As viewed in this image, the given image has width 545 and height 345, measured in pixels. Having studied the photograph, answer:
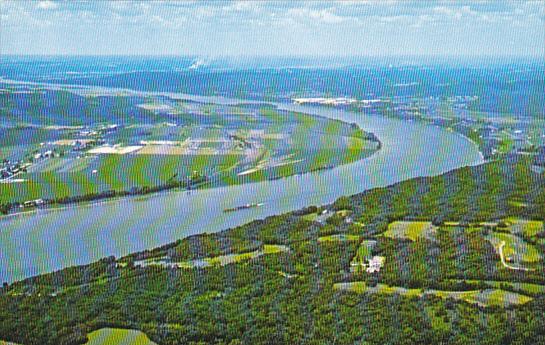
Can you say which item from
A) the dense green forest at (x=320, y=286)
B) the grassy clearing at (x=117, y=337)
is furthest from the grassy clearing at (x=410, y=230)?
the grassy clearing at (x=117, y=337)

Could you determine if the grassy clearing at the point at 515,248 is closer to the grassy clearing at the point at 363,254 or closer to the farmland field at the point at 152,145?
the grassy clearing at the point at 363,254

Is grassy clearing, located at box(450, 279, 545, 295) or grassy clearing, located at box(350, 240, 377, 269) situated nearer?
grassy clearing, located at box(450, 279, 545, 295)

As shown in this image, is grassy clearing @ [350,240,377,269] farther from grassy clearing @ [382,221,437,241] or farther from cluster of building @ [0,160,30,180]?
cluster of building @ [0,160,30,180]

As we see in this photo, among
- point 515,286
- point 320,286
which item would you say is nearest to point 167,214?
point 320,286

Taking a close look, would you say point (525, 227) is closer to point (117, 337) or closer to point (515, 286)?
point (515, 286)

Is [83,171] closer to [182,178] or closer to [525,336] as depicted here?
[182,178]

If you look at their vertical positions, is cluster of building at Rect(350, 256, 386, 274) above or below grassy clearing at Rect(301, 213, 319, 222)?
above

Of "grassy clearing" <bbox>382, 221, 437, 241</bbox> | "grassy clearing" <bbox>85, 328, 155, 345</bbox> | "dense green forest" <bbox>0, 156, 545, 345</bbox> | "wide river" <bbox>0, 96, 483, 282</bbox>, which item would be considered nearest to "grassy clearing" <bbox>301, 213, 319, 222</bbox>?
"dense green forest" <bbox>0, 156, 545, 345</bbox>
